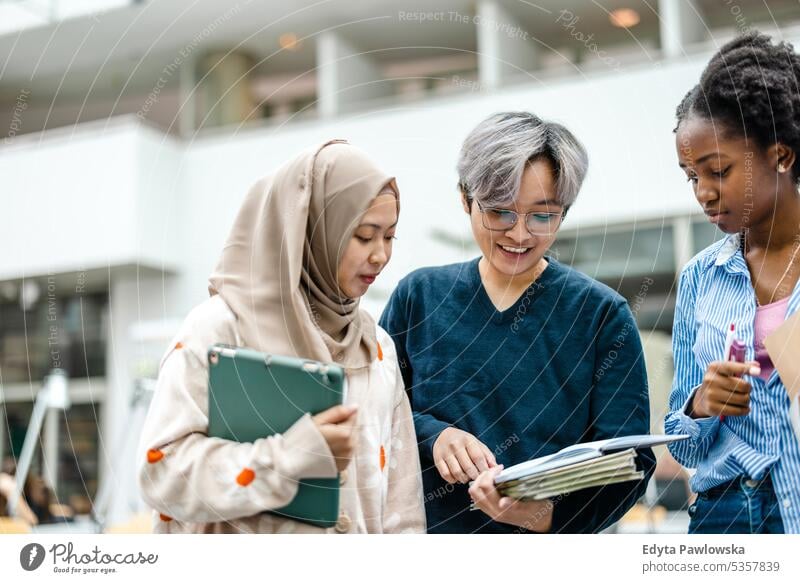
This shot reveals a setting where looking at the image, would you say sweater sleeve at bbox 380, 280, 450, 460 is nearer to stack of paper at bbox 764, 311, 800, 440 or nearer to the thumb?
the thumb

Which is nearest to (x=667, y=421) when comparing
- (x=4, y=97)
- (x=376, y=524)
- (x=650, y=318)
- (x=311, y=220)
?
(x=650, y=318)

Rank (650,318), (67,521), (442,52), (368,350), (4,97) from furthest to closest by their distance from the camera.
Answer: (67,521) < (4,97) < (442,52) < (650,318) < (368,350)

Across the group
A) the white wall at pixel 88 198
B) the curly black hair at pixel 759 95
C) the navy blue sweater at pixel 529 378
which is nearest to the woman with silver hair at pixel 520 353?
the navy blue sweater at pixel 529 378

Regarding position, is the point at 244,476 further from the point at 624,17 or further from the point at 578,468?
the point at 624,17

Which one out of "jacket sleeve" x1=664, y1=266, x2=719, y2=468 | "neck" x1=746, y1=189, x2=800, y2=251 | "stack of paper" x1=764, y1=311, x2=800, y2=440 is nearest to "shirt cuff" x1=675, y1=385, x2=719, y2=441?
"jacket sleeve" x1=664, y1=266, x2=719, y2=468

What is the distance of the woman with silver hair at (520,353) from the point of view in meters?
1.40

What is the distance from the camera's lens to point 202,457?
3.90 feet

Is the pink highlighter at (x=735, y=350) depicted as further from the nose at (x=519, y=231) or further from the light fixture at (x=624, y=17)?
the light fixture at (x=624, y=17)

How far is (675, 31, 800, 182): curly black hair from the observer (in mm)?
1342

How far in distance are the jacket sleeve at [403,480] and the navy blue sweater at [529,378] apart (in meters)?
0.05

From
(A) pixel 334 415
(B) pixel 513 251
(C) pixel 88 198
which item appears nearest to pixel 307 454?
(A) pixel 334 415

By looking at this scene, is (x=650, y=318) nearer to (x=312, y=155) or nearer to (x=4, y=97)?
(x=312, y=155)

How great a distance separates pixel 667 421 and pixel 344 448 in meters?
0.53

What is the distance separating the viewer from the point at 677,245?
1616mm
